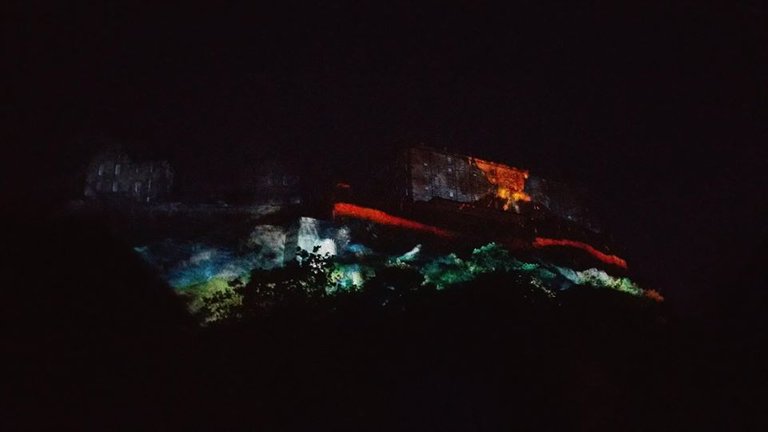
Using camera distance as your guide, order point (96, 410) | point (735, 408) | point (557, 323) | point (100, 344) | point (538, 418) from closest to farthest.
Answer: point (96, 410) → point (100, 344) → point (735, 408) → point (538, 418) → point (557, 323)

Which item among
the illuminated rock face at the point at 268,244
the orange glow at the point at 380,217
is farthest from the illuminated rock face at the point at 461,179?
the illuminated rock face at the point at 268,244

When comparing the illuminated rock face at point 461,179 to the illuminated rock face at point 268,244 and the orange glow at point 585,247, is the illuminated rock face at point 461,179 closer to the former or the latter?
the orange glow at point 585,247

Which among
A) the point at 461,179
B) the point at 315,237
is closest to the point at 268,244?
the point at 315,237

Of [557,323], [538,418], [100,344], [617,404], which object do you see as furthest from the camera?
[557,323]

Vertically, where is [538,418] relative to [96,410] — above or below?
below

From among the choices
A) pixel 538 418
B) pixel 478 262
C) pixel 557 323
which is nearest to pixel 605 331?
pixel 557 323

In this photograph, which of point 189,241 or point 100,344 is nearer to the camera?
point 100,344

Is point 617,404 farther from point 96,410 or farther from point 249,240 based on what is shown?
point 249,240
